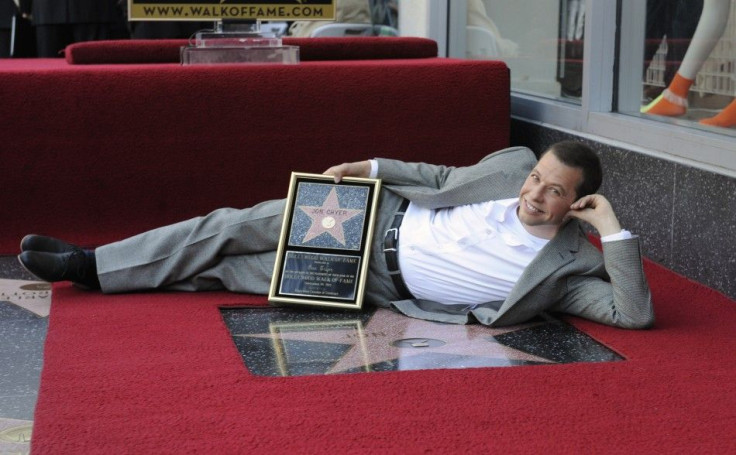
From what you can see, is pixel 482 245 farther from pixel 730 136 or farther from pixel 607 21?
pixel 607 21

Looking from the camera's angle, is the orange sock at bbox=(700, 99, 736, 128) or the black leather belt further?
the orange sock at bbox=(700, 99, 736, 128)

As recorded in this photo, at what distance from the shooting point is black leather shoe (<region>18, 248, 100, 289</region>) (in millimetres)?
3760

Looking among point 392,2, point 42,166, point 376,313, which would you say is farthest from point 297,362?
point 392,2

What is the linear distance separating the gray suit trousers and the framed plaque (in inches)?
3.2

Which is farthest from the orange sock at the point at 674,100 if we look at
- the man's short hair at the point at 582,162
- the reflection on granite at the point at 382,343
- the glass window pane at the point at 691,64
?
the reflection on granite at the point at 382,343

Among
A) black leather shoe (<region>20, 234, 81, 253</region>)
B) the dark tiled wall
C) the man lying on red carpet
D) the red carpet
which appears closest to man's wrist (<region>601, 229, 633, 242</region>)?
the man lying on red carpet

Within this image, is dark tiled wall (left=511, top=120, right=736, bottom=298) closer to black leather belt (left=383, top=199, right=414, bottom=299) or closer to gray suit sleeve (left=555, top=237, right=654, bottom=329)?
gray suit sleeve (left=555, top=237, right=654, bottom=329)

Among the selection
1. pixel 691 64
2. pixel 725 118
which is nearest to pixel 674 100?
pixel 691 64

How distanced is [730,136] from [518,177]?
753mm

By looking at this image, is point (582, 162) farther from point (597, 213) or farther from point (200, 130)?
point (200, 130)

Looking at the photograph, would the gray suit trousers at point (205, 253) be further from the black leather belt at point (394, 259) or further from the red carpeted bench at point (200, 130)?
the red carpeted bench at point (200, 130)

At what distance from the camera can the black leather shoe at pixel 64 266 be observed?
3.76 m

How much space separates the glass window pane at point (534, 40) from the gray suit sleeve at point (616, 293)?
1800 mm

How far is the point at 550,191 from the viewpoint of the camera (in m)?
3.35
